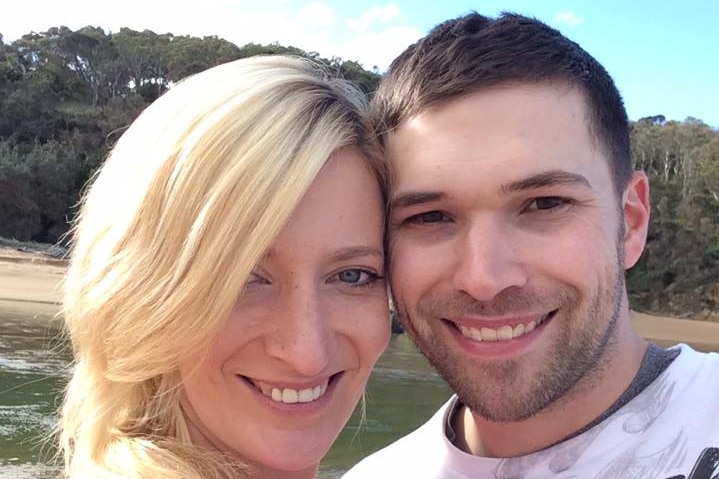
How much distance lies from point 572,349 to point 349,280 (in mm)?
695

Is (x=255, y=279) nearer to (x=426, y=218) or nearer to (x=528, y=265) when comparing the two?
(x=426, y=218)

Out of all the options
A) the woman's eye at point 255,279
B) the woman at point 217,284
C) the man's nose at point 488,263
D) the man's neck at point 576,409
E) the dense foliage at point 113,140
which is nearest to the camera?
the woman at point 217,284

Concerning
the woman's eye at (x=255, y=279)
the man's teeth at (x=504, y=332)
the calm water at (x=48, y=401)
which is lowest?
the calm water at (x=48, y=401)

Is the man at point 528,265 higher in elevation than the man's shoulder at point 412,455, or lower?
higher

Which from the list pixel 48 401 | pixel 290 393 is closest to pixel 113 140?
pixel 48 401

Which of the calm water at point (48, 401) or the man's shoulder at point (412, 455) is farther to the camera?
the calm water at point (48, 401)

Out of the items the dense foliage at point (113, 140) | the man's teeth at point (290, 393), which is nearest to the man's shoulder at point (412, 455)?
the man's teeth at point (290, 393)

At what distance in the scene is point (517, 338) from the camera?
2143mm

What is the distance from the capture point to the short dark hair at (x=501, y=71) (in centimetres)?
223

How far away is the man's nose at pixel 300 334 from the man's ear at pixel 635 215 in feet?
3.51

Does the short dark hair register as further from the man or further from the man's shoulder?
the man's shoulder

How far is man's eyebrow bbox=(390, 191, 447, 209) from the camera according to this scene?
2.18m

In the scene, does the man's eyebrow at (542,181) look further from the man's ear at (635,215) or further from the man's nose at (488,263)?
the man's ear at (635,215)

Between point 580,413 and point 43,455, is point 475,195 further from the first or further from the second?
point 43,455
